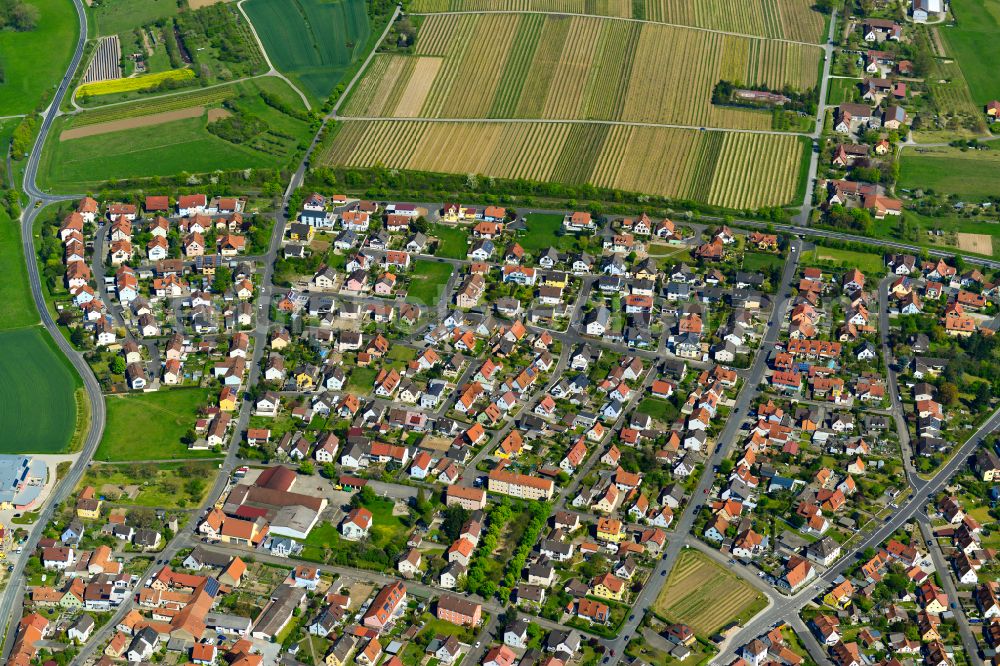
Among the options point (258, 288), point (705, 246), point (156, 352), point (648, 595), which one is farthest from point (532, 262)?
point (648, 595)

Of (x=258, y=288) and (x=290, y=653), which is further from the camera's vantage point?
(x=258, y=288)

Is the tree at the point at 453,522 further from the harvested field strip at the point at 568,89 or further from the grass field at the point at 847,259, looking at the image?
the harvested field strip at the point at 568,89

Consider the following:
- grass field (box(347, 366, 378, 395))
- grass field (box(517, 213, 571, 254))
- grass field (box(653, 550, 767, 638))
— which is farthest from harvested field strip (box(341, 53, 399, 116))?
grass field (box(653, 550, 767, 638))

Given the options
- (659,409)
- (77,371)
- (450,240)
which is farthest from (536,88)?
(77,371)

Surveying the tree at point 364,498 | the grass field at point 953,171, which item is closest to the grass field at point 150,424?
the tree at point 364,498

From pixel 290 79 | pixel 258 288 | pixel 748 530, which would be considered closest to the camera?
pixel 748 530

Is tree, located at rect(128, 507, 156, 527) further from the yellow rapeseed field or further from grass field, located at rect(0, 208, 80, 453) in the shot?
the yellow rapeseed field

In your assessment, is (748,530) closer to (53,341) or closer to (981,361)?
(981,361)
